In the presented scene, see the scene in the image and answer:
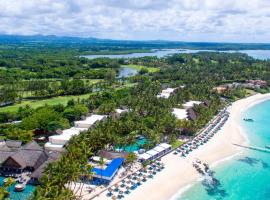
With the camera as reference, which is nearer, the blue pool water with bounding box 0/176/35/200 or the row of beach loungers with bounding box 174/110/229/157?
the blue pool water with bounding box 0/176/35/200

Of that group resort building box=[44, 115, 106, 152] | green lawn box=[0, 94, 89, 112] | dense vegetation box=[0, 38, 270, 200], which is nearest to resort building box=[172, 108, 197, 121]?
dense vegetation box=[0, 38, 270, 200]

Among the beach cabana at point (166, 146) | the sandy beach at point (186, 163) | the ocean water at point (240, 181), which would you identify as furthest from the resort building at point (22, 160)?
the ocean water at point (240, 181)

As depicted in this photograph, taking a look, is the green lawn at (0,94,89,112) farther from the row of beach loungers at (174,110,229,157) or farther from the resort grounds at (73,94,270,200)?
the resort grounds at (73,94,270,200)

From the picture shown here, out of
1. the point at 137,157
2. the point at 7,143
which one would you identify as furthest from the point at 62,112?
the point at 137,157

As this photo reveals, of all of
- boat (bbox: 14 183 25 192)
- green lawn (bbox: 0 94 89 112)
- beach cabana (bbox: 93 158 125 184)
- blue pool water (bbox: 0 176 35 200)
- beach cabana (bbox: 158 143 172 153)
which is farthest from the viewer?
green lawn (bbox: 0 94 89 112)

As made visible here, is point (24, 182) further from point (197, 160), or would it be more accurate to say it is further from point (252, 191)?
point (252, 191)

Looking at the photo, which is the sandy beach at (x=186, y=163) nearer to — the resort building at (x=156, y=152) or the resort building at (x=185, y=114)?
the resort building at (x=156, y=152)
